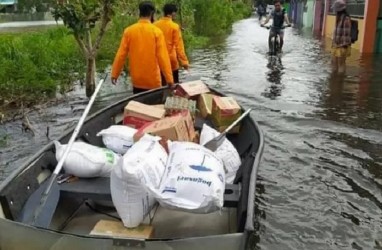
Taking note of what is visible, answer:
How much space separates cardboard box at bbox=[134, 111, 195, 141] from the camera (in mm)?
4500

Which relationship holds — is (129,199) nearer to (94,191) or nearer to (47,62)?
(94,191)

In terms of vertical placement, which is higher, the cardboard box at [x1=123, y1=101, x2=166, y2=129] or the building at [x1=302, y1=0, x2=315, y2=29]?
the cardboard box at [x1=123, y1=101, x2=166, y2=129]

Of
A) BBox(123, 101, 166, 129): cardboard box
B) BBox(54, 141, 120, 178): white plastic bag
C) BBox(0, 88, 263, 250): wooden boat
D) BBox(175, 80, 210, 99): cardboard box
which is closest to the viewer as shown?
BBox(0, 88, 263, 250): wooden boat

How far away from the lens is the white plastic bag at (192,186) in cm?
314

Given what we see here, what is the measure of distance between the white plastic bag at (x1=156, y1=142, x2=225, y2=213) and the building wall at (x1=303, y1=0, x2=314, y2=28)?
31.3 m

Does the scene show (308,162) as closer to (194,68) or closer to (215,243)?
(215,243)

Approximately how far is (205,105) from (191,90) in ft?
1.53

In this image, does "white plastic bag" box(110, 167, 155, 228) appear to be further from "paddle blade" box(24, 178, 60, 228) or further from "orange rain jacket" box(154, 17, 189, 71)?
"orange rain jacket" box(154, 17, 189, 71)

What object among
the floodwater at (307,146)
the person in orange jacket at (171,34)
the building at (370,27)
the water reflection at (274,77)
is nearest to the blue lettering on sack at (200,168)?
the floodwater at (307,146)

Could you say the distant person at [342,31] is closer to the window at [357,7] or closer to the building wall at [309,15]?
the window at [357,7]

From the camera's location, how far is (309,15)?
34500mm

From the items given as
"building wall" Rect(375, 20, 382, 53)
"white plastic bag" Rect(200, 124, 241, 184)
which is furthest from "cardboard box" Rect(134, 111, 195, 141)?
"building wall" Rect(375, 20, 382, 53)

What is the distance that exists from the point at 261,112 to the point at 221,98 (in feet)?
7.96

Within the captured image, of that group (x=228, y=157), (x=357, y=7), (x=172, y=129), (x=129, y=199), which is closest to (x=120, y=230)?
(x=129, y=199)
